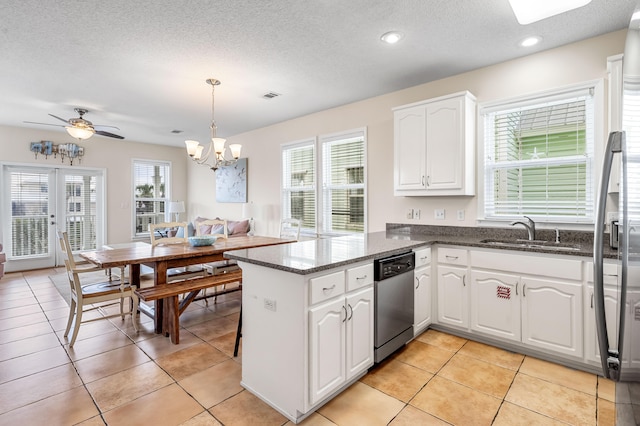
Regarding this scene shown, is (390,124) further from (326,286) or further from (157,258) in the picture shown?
(157,258)

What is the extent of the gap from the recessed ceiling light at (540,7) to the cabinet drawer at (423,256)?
1.88 m

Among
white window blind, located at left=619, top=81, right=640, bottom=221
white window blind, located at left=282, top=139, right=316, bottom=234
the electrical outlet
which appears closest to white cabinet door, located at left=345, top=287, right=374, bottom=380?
the electrical outlet

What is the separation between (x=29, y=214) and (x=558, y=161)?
313 inches

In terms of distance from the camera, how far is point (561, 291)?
236 centimetres

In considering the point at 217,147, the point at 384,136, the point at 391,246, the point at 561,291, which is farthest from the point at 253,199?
the point at 561,291

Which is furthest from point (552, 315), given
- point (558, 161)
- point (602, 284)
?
point (602, 284)

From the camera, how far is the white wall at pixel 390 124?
8.91 ft

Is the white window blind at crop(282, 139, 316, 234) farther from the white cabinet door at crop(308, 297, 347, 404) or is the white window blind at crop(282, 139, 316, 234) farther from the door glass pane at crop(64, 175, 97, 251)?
the door glass pane at crop(64, 175, 97, 251)

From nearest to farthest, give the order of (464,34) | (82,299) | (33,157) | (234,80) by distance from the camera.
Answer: (464,34), (82,299), (234,80), (33,157)

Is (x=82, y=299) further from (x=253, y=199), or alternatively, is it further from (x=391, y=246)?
(x=253, y=199)

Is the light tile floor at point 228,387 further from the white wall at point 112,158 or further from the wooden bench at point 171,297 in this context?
the white wall at point 112,158

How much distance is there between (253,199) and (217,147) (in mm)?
2286

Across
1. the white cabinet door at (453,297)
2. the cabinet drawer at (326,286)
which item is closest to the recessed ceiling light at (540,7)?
the white cabinet door at (453,297)

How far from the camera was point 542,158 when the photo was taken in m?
2.94
